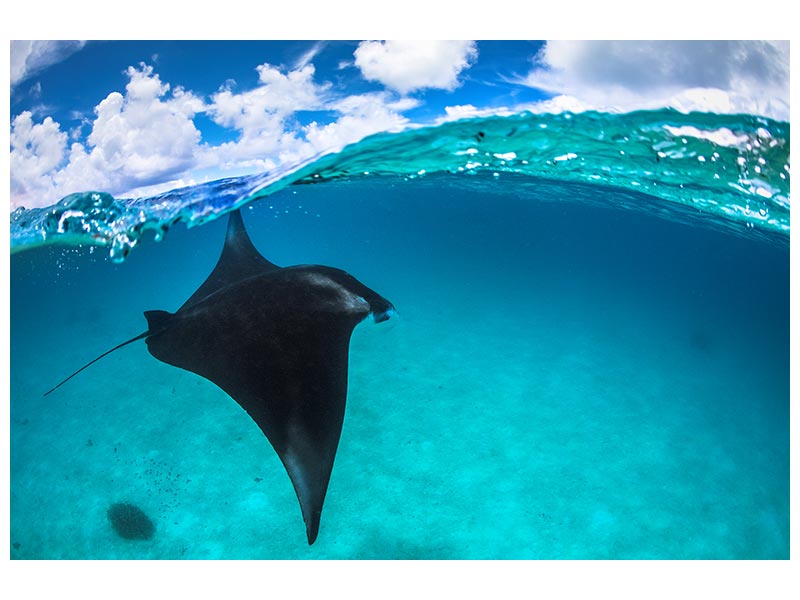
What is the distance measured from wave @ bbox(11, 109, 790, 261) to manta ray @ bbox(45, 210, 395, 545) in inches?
83.0

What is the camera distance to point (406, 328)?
38.2 ft

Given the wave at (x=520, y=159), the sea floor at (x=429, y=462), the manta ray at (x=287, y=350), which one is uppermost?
the wave at (x=520, y=159)

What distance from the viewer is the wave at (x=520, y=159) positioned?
5195mm

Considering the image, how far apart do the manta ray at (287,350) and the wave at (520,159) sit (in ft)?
6.92

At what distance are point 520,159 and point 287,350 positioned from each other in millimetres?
7120

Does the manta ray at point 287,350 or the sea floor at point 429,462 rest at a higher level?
the manta ray at point 287,350

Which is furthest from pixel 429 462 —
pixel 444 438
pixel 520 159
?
pixel 520 159

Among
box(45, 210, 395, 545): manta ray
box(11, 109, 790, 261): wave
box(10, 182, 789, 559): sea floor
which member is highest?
box(11, 109, 790, 261): wave

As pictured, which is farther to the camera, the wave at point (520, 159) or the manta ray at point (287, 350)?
the wave at point (520, 159)

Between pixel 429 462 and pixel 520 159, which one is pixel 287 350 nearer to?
pixel 429 462

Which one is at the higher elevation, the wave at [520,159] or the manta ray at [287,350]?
the wave at [520,159]

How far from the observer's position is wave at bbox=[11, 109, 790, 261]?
17.0ft
